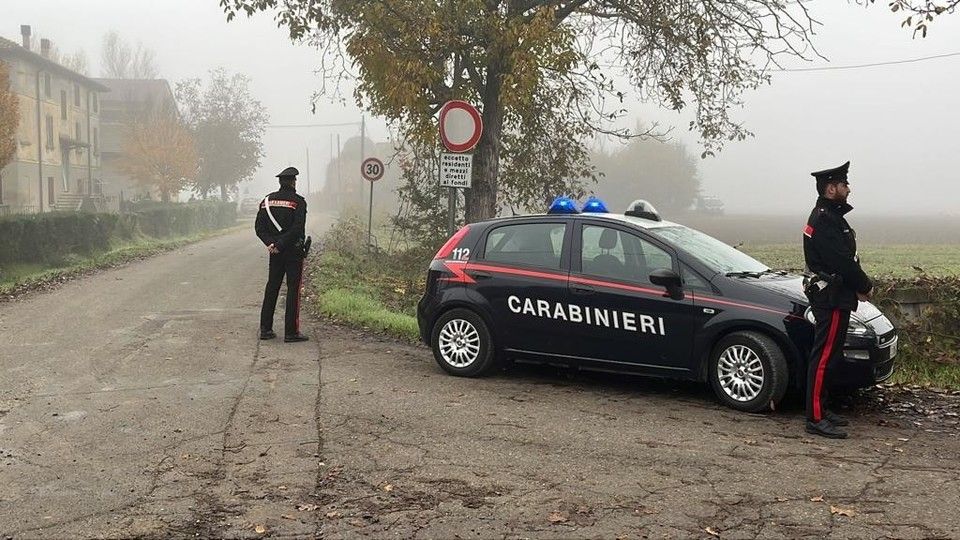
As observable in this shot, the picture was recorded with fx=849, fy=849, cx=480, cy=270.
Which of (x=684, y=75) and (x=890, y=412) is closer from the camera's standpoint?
(x=890, y=412)

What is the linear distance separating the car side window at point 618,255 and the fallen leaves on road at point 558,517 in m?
2.92

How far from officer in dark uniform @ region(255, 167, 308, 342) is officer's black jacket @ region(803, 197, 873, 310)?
18.1 ft

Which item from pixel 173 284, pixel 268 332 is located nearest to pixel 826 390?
pixel 268 332

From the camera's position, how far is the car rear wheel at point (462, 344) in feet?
24.8

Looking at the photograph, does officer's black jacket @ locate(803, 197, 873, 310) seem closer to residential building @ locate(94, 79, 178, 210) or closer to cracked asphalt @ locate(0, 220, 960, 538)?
cracked asphalt @ locate(0, 220, 960, 538)

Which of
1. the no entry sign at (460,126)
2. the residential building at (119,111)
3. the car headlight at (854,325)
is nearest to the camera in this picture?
the car headlight at (854,325)

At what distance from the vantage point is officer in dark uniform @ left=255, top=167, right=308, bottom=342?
9.45 meters

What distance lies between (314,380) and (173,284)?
892 centimetres

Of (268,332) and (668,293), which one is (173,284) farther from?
(668,293)

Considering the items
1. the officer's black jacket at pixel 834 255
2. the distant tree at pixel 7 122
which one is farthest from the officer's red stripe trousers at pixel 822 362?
the distant tree at pixel 7 122

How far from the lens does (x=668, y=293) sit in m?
6.66

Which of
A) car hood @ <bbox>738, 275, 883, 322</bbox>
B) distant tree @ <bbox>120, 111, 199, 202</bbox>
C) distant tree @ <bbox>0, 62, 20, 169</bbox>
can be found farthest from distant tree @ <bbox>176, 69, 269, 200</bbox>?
car hood @ <bbox>738, 275, 883, 322</bbox>

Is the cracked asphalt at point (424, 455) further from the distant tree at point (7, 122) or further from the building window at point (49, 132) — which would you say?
the building window at point (49, 132)

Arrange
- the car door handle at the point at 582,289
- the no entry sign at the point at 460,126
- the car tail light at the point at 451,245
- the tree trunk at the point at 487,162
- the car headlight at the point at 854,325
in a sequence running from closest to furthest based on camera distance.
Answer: the car headlight at the point at 854,325, the car door handle at the point at 582,289, the car tail light at the point at 451,245, the no entry sign at the point at 460,126, the tree trunk at the point at 487,162
